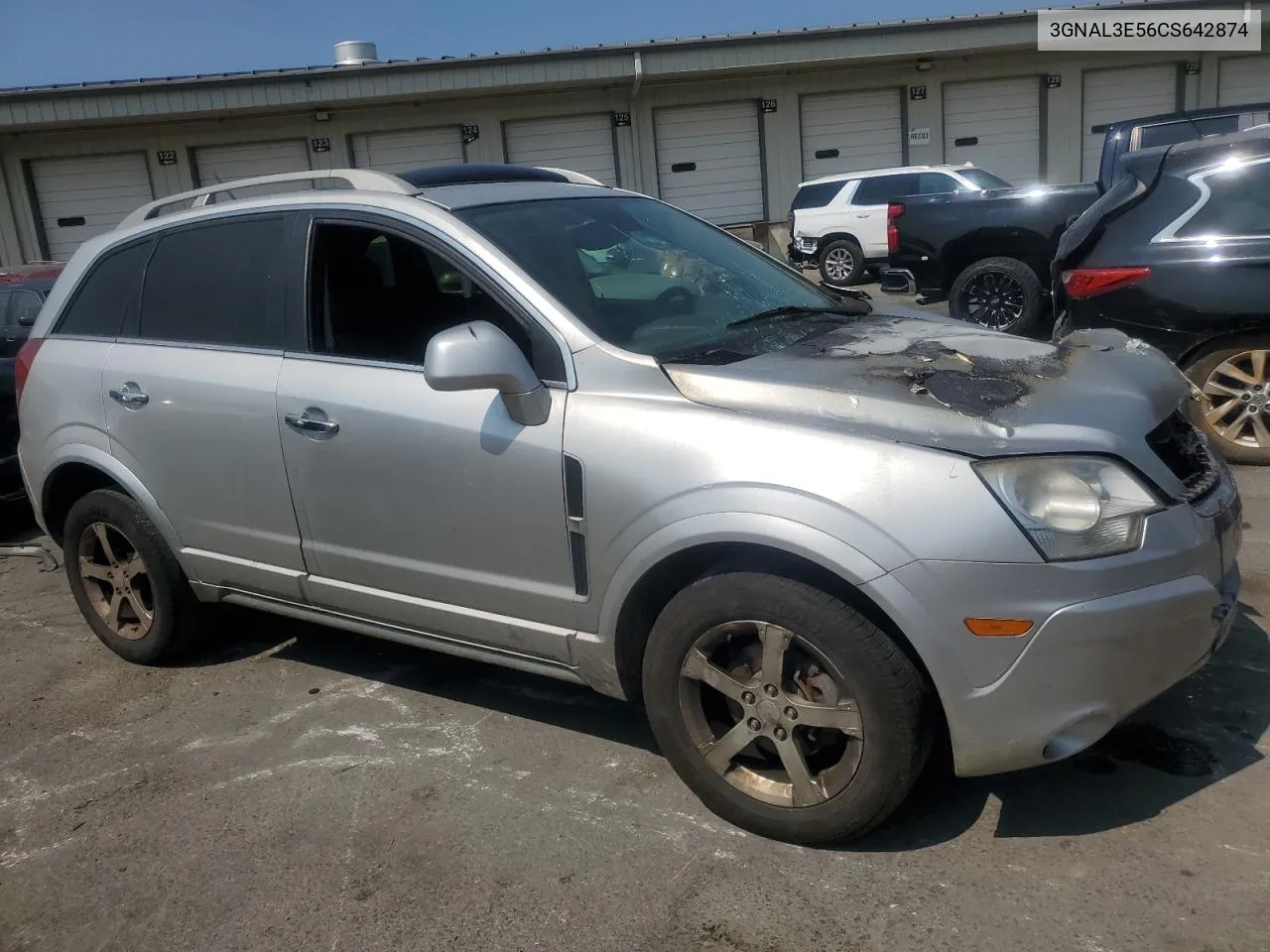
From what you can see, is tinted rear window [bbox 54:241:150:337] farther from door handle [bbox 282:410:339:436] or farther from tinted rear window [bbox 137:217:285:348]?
door handle [bbox 282:410:339:436]

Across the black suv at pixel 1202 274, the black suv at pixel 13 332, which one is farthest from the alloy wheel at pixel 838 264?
the black suv at pixel 13 332

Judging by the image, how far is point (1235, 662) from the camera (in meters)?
3.58

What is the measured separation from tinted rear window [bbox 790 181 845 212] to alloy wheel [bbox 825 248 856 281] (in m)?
0.80

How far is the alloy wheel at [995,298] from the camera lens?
9.81 meters

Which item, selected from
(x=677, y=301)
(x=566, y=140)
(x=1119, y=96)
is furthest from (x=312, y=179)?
(x=1119, y=96)

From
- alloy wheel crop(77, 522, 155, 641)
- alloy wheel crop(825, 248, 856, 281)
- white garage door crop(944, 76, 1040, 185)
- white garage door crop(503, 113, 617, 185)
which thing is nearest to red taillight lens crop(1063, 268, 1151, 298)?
alloy wheel crop(77, 522, 155, 641)

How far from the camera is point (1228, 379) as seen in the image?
567 cm

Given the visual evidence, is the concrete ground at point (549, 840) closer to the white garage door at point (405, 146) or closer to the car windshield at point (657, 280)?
the car windshield at point (657, 280)

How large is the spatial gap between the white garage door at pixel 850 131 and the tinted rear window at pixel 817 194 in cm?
355

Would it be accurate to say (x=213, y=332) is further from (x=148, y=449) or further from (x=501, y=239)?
(x=501, y=239)

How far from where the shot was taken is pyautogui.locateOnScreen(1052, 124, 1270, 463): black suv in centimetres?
552

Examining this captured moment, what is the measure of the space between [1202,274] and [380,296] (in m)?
4.27

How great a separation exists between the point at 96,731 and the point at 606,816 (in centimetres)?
210

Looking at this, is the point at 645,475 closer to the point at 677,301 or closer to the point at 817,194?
the point at 677,301
